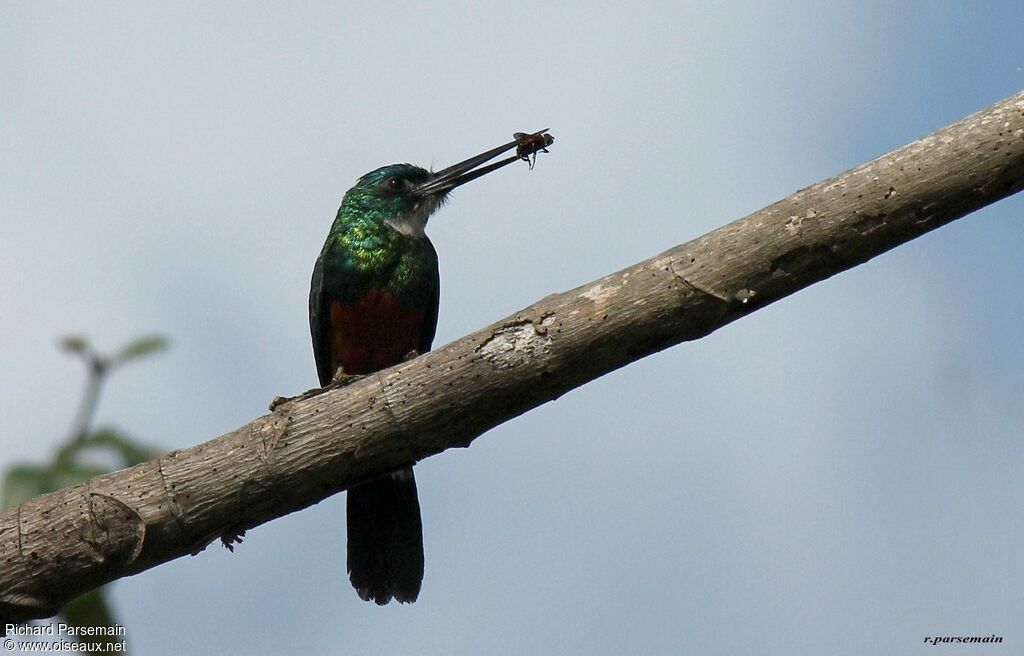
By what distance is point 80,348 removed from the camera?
277 cm

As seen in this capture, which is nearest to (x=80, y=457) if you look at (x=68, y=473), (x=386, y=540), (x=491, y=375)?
(x=68, y=473)

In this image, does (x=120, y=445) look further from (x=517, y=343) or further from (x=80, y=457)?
(x=517, y=343)

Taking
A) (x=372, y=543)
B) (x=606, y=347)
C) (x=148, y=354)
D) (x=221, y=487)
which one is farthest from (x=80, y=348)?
(x=372, y=543)

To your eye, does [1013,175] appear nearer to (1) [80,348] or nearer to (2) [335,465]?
(2) [335,465]

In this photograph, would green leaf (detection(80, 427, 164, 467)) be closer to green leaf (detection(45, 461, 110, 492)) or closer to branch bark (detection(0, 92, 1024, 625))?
green leaf (detection(45, 461, 110, 492))

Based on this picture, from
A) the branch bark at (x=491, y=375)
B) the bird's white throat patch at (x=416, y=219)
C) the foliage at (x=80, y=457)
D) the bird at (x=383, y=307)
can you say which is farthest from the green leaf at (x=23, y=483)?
the bird's white throat patch at (x=416, y=219)

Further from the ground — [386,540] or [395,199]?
[395,199]

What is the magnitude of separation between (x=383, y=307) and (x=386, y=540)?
134 centimetres

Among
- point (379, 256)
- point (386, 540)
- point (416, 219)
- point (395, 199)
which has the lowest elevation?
point (386, 540)

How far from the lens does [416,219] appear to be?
7699 mm

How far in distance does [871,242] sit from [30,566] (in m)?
2.80

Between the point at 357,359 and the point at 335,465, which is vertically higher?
the point at 357,359

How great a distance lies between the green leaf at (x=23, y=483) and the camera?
2.54m

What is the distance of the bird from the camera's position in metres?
6.39
